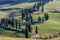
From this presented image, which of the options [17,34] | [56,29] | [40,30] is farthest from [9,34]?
[56,29]

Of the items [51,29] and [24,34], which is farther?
[51,29]

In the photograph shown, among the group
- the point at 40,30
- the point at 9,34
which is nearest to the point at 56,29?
the point at 40,30

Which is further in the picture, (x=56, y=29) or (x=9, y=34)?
(x=56, y=29)

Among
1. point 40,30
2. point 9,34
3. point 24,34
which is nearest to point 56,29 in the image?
point 40,30

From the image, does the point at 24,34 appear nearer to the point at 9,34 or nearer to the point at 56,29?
the point at 9,34

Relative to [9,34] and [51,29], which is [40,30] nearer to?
[51,29]

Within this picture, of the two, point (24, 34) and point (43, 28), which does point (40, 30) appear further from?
point (24, 34)

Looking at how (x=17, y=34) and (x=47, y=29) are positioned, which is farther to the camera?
(x=47, y=29)

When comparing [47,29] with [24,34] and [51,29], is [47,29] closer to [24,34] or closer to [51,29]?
[51,29]
